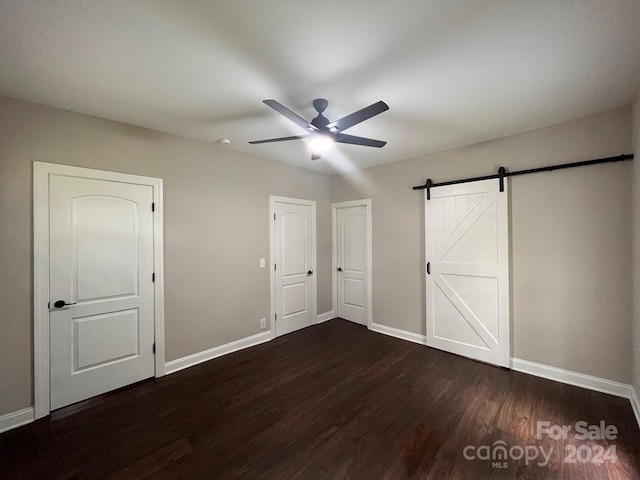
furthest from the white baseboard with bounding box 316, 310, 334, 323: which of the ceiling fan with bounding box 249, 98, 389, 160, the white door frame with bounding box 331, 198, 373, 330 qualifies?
the ceiling fan with bounding box 249, 98, 389, 160

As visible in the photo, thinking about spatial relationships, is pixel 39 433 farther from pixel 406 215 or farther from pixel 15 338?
pixel 406 215

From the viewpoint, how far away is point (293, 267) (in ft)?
13.4

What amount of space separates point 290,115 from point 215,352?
291 cm

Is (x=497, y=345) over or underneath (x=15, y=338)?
underneath

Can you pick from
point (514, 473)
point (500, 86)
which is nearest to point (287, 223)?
point (500, 86)

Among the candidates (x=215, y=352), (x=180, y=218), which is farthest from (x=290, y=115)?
(x=215, y=352)

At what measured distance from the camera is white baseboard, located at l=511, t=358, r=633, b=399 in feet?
7.59

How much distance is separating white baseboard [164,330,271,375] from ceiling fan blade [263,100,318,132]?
284 cm

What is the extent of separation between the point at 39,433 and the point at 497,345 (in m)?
4.37

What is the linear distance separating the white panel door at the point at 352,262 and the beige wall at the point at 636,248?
279cm

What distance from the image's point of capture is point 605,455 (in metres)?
1.72

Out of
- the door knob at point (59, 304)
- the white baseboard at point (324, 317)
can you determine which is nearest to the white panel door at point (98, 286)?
the door knob at point (59, 304)

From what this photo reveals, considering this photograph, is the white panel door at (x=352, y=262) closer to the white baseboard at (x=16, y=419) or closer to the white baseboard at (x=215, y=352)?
the white baseboard at (x=215, y=352)

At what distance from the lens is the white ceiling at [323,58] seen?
1.32 metres
